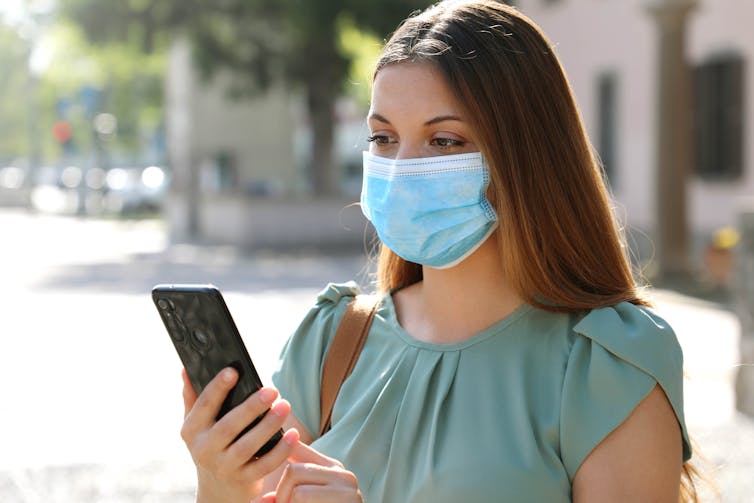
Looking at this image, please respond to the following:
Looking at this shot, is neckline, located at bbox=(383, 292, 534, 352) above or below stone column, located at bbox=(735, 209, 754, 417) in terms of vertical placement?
above

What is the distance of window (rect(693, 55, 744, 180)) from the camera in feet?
58.9

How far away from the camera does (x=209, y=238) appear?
28.7 metres

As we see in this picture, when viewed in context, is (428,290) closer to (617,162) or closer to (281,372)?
(281,372)

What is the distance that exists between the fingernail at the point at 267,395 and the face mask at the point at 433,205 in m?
0.58

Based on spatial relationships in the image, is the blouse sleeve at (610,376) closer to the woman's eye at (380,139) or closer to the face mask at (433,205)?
the face mask at (433,205)

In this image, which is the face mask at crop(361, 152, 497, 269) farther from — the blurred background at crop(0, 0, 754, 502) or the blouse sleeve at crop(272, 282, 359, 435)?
the blurred background at crop(0, 0, 754, 502)

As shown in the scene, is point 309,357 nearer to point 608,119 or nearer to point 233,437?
point 233,437

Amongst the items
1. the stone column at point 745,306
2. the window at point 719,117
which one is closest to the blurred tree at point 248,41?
the window at point 719,117

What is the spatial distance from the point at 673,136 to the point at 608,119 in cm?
743

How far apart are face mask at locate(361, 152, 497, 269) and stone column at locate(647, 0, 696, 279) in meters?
13.7

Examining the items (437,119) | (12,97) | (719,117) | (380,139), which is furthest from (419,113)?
(12,97)

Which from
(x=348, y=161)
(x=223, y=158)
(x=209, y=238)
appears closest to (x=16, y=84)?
(x=348, y=161)

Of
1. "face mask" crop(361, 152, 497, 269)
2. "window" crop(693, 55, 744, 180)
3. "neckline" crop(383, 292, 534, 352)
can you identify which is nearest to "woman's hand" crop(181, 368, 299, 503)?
"neckline" crop(383, 292, 534, 352)

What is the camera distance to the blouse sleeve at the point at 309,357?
8.62ft
